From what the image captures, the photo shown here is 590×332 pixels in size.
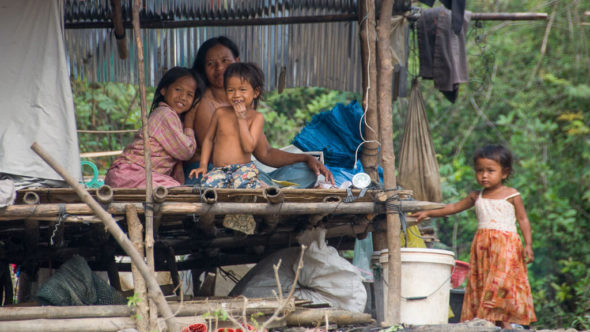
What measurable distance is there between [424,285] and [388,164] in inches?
32.7

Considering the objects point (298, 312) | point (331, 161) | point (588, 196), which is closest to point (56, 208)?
point (298, 312)

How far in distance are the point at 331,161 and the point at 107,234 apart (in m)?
1.82

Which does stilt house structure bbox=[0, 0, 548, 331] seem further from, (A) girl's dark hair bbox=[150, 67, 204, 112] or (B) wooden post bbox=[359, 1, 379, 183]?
(A) girl's dark hair bbox=[150, 67, 204, 112]

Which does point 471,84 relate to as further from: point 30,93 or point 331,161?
point 30,93

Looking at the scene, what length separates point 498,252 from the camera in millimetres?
5469

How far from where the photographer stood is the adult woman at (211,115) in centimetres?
527

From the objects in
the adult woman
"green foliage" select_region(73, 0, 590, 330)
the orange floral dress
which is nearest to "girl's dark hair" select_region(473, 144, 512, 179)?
the orange floral dress

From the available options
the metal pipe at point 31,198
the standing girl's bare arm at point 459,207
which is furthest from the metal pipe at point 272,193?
the standing girl's bare arm at point 459,207

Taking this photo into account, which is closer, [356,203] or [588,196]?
[356,203]

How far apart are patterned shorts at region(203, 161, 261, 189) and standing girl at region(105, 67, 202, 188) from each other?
0.89 feet

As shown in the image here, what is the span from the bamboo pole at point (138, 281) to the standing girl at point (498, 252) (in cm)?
225

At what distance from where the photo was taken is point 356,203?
4809mm

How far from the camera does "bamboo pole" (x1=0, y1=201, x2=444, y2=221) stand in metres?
4.08

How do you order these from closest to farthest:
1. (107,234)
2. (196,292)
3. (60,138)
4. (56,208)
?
(56,208)
(60,138)
(107,234)
(196,292)
